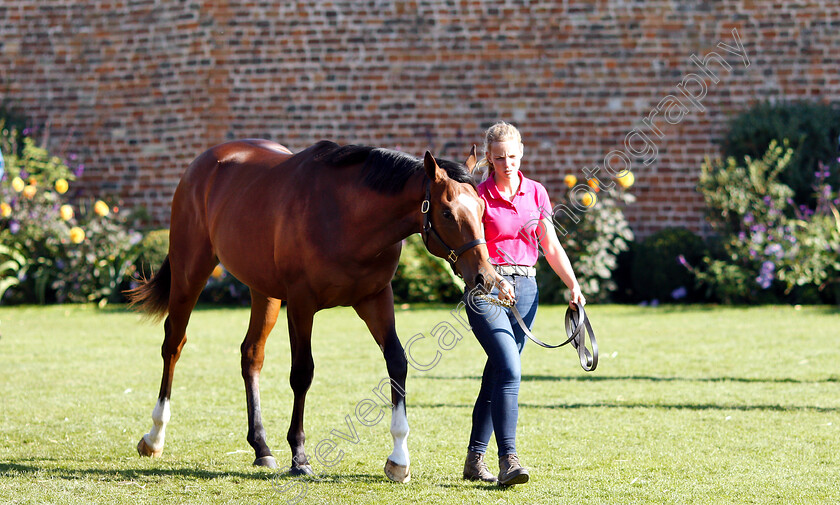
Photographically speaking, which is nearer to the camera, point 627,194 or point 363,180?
point 363,180

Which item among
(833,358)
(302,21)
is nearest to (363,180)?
(833,358)

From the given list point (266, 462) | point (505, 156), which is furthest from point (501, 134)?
point (266, 462)

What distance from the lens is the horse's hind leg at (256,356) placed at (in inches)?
196

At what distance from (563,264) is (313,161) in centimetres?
143

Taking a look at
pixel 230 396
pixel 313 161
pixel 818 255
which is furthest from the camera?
pixel 818 255

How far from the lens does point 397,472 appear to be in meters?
4.41

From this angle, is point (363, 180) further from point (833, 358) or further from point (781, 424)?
point (833, 358)

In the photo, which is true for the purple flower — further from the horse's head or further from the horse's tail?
the horse's head

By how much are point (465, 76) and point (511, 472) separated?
9450 millimetres

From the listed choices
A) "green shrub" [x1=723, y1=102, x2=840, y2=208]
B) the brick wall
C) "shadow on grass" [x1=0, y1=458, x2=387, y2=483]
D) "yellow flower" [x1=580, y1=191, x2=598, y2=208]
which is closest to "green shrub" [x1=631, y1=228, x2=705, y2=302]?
the brick wall

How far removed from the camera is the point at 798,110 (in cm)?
1216

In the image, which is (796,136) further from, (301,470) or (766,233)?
(301,470)

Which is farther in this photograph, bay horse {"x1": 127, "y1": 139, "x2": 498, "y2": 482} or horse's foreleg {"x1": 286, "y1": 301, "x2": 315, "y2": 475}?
horse's foreleg {"x1": 286, "y1": 301, "x2": 315, "y2": 475}

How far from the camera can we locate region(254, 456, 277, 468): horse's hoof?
4.80 metres
